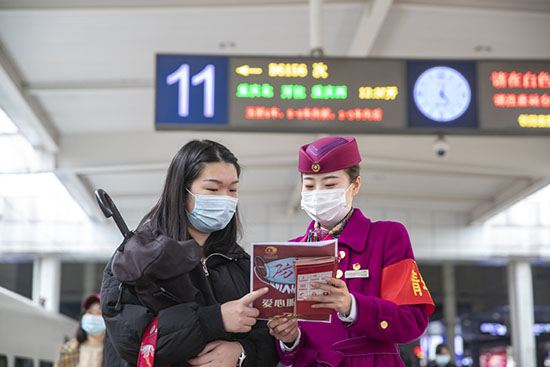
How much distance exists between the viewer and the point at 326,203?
2.78 m

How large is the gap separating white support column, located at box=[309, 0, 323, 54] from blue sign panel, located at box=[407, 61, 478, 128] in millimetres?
1081

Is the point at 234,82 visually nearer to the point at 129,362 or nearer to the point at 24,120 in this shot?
the point at 129,362

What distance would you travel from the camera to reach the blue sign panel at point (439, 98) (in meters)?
6.57

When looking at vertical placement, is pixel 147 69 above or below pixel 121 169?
above

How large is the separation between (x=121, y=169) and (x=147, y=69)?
4.07 metres

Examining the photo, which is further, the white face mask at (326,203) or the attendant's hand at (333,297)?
the white face mask at (326,203)

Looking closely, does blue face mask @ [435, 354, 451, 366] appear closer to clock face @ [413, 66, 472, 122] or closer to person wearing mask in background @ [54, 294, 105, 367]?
clock face @ [413, 66, 472, 122]

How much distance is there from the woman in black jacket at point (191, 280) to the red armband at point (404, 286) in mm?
493

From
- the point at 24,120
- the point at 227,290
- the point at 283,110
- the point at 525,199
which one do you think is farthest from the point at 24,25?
the point at 525,199

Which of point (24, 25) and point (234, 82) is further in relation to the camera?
point (24, 25)

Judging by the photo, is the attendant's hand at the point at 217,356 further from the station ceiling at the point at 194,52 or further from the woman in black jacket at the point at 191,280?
the station ceiling at the point at 194,52

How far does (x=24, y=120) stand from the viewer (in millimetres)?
12047

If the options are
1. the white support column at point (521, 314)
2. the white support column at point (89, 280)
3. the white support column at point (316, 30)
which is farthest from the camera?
the white support column at point (89, 280)

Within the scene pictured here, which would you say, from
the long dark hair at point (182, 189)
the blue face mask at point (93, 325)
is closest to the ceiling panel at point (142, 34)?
the blue face mask at point (93, 325)
